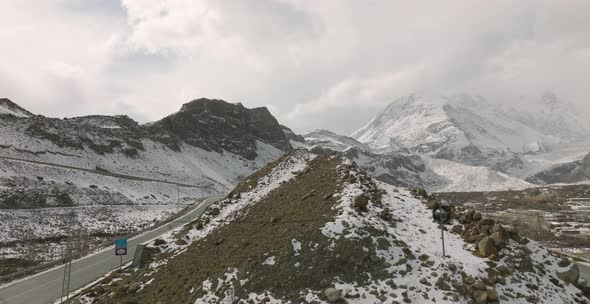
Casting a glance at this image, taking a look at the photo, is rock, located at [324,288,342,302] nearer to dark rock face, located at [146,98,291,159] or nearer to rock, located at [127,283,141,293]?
rock, located at [127,283,141,293]

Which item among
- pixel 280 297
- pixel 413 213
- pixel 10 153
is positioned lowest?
pixel 280 297

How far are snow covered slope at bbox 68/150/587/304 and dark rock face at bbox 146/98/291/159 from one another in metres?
125

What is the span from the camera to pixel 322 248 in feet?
49.4

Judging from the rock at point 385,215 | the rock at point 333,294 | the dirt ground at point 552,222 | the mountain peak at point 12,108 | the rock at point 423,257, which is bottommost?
the dirt ground at point 552,222

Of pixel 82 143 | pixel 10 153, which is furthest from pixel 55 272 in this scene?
pixel 82 143

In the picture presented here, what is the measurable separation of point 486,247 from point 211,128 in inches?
6292

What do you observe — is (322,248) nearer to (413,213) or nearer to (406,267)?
(406,267)

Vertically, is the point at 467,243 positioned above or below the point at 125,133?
below

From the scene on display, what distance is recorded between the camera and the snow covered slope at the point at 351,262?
13398 mm

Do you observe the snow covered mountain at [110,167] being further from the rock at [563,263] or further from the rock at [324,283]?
the rock at [563,263]

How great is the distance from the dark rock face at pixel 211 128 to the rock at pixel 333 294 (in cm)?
13212

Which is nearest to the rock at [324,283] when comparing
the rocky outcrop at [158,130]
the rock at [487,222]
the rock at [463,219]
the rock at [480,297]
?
the rock at [480,297]

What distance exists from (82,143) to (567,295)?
11324 centimetres

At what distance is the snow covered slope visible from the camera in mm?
13398
